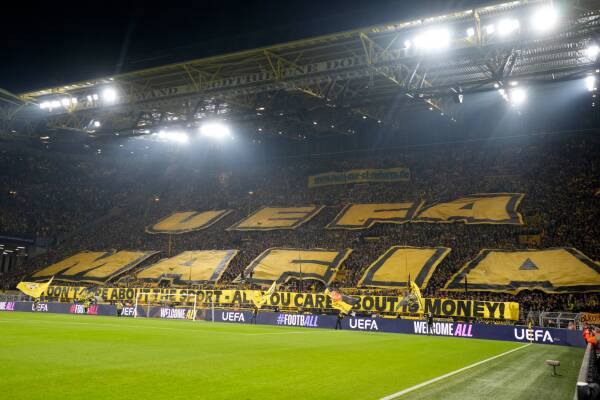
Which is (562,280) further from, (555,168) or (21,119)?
(21,119)

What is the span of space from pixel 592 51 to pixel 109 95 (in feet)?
109

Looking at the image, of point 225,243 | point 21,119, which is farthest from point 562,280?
point 21,119

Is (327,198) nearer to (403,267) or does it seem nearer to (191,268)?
(191,268)

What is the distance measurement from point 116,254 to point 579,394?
49.6 metres

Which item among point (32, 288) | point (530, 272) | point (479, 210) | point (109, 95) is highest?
point (109, 95)

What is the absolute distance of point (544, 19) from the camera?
83.4ft

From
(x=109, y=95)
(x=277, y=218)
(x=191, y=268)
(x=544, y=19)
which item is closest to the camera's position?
(x=544, y=19)

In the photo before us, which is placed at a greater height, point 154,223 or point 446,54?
point 446,54

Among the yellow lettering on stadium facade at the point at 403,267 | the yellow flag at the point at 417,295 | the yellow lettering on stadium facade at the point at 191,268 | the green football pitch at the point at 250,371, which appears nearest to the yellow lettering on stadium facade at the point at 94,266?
the yellow lettering on stadium facade at the point at 191,268

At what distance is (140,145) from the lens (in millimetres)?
62750

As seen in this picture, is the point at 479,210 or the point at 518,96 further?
the point at 518,96

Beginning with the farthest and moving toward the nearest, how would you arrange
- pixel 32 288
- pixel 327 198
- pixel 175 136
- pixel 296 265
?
pixel 175 136
pixel 327 198
pixel 296 265
pixel 32 288

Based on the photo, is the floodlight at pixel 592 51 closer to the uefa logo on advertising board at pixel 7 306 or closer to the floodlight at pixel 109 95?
the floodlight at pixel 109 95

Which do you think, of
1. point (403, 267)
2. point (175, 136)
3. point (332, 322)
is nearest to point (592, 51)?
point (403, 267)
